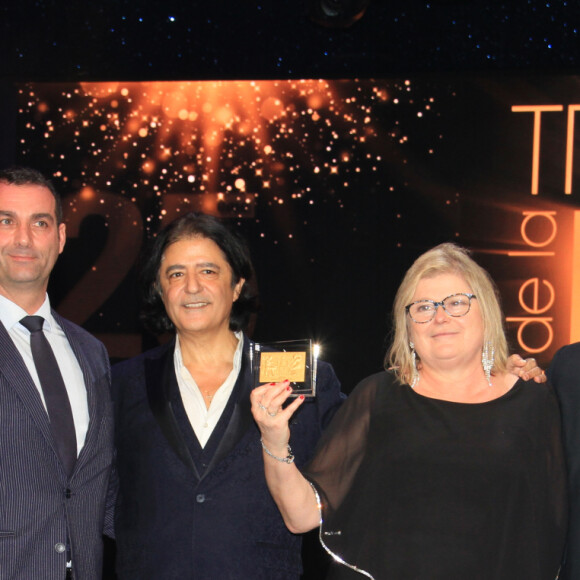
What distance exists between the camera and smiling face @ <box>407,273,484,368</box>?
6.86ft

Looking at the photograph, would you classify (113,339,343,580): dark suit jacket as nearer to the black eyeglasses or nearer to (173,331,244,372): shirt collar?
(173,331,244,372): shirt collar

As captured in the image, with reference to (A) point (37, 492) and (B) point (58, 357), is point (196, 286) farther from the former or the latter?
(A) point (37, 492)

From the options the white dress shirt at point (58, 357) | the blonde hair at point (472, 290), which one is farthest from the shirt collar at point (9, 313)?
the blonde hair at point (472, 290)

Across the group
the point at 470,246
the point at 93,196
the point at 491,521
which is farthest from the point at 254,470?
the point at 93,196

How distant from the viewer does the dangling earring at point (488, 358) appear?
7.06 ft

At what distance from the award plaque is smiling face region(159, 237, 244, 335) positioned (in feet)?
1.48

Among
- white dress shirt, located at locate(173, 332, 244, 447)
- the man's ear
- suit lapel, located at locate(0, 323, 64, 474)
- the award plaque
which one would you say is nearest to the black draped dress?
the award plaque

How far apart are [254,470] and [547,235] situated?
312 centimetres

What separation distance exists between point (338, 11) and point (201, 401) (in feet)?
9.09

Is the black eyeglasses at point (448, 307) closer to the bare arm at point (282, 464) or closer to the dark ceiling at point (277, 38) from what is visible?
the bare arm at point (282, 464)

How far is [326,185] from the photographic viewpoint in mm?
4766

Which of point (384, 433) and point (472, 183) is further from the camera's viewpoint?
point (472, 183)

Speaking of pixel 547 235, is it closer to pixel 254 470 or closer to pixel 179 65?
pixel 179 65

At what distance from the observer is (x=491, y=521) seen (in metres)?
1.94
